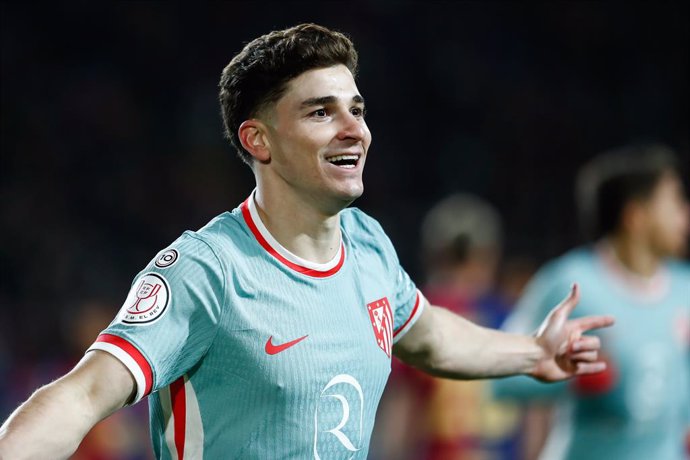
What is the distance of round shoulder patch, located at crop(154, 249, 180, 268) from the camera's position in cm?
278

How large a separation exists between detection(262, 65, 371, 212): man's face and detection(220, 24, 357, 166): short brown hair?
0.03 metres

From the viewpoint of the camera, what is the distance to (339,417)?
2.95 meters

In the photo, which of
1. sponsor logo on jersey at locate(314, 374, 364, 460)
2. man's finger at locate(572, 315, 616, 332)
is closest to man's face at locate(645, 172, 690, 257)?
man's finger at locate(572, 315, 616, 332)

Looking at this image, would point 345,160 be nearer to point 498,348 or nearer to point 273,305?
point 273,305

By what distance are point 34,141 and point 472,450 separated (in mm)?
7457

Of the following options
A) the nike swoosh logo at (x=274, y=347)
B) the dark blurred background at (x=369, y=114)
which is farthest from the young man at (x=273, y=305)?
the dark blurred background at (x=369, y=114)

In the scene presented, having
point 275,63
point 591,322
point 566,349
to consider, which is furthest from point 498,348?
point 275,63

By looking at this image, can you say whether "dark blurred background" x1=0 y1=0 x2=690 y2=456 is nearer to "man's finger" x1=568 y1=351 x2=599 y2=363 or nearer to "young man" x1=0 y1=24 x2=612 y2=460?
"man's finger" x1=568 y1=351 x2=599 y2=363

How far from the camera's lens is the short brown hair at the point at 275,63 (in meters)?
3.07

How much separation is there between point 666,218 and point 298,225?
2.92 m

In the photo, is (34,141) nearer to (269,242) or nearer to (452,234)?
(452,234)

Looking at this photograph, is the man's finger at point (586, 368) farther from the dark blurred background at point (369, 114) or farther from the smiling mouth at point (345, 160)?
the dark blurred background at point (369, 114)

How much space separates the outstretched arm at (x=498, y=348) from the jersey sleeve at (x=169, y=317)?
93 centimetres

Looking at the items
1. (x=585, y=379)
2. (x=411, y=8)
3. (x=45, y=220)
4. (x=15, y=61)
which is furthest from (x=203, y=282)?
(x=411, y=8)
